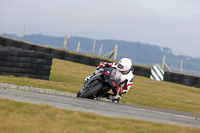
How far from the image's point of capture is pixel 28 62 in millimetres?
16625

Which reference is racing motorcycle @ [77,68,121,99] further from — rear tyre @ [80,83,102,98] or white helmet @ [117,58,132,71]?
white helmet @ [117,58,132,71]

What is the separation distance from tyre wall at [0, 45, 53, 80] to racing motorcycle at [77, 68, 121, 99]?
5988mm

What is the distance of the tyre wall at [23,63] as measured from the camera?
15.7 meters

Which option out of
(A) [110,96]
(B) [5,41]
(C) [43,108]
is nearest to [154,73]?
(B) [5,41]

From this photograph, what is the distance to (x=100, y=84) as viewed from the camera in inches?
410

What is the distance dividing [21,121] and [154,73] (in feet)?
86.6

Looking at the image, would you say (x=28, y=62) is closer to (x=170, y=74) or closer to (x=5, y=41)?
(x=170, y=74)

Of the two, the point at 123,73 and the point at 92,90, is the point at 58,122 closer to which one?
the point at 92,90

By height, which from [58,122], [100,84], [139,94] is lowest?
[58,122]

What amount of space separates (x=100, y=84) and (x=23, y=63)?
22.4 feet

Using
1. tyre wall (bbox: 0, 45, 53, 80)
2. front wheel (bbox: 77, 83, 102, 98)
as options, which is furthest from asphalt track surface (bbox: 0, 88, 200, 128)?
tyre wall (bbox: 0, 45, 53, 80)

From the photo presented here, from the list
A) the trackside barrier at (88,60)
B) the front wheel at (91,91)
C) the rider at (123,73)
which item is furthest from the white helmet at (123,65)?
the trackside barrier at (88,60)

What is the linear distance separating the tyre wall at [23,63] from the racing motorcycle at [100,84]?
5988mm

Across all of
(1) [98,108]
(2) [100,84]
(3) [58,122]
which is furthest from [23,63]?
(3) [58,122]
